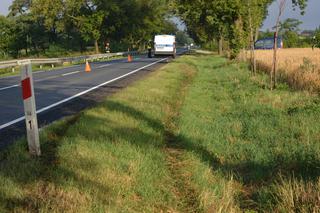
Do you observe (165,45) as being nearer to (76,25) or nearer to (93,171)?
(76,25)

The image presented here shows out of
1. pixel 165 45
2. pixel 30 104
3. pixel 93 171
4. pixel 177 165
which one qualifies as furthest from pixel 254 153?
pixel 165 45

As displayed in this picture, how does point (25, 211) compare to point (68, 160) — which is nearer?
point (25, 211)

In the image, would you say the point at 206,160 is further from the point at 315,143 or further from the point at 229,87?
the point at 229,87

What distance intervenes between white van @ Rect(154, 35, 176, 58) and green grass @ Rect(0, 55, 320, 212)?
35.2 metres

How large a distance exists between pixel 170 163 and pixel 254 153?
129 centimetres

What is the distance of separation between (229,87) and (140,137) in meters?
7.99

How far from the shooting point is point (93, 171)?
470cm

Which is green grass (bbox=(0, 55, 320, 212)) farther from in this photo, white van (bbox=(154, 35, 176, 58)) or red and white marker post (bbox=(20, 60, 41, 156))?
white van (bbox=(154, 35, 176, 58))

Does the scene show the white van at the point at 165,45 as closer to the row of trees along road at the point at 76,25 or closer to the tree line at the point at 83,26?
the tree line at the point at 83,26

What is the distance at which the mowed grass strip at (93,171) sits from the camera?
389 cm

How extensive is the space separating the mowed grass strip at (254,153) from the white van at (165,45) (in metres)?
33.8

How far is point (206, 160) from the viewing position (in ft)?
18.1

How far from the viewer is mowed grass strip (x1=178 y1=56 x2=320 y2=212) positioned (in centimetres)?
401

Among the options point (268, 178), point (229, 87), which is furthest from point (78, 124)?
point (229, 87)
